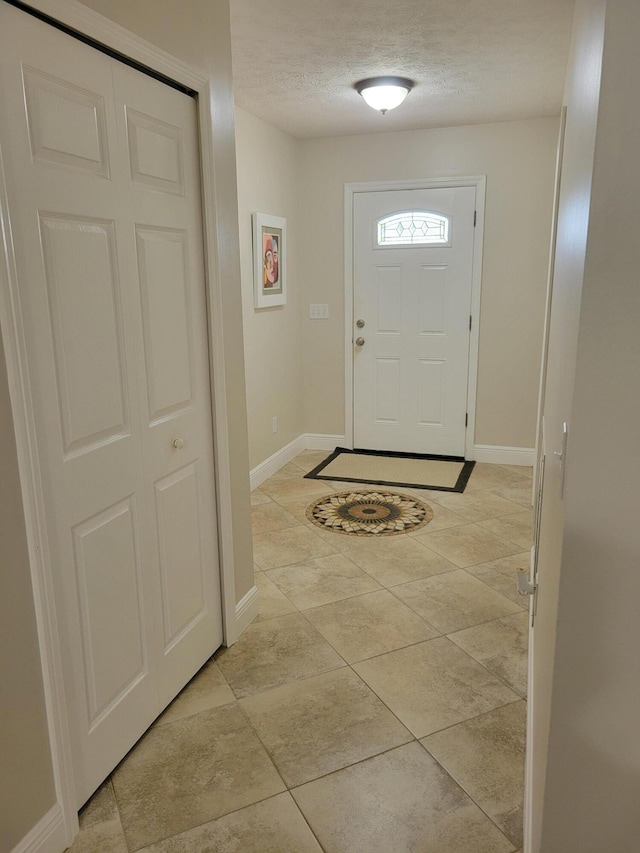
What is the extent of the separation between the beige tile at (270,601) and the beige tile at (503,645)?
0.74 meters

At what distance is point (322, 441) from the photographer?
541cm

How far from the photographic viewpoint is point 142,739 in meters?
2.01

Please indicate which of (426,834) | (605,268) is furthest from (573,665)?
(426,834)

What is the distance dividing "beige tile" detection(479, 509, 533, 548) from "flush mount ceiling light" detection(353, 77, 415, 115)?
8.18 ft

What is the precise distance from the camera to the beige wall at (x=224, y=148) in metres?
1.85

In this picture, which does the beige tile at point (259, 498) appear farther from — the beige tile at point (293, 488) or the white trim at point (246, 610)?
the white trim at point (246, 610)

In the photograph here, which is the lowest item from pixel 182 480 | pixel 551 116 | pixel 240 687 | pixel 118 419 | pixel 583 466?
pixel 240 687

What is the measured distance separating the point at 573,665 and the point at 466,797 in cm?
101

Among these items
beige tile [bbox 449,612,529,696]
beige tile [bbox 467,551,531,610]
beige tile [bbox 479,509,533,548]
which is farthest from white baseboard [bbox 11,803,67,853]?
beige tile [bbox 479,509,533,548]

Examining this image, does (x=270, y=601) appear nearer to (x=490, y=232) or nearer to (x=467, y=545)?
(x=467, y=545)

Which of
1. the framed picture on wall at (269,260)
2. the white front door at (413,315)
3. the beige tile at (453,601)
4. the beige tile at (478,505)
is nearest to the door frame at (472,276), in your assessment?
the white front door at (413,315)

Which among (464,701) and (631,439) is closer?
(631,439)

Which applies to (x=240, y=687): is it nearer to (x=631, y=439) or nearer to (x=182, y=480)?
(x=182, y=480)

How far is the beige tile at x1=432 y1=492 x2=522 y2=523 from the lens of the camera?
12.9ft
